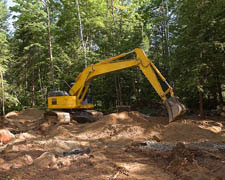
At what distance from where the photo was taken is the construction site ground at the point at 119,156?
14.1 feet

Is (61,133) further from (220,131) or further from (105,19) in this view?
(105,19)

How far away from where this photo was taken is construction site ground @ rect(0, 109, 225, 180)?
431cm

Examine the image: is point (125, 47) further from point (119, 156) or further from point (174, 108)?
point (119, 156)

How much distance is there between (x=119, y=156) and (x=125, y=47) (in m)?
11.7

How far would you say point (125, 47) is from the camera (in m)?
16.3

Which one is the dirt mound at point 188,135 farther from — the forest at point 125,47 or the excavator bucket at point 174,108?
the forest at point 125,47

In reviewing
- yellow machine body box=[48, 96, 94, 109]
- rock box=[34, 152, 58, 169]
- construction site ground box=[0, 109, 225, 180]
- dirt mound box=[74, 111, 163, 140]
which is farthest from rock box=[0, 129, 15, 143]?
rock box=[34, 152, 58, 169]

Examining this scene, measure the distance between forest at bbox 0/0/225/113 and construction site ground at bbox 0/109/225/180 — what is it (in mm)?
4046

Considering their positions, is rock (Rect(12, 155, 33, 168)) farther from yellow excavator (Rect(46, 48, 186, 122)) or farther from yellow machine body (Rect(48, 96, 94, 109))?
yellow machine body (Rect(48, 96, 94, 109))

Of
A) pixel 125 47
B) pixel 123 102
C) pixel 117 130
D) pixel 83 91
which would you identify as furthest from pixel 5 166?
pixel 123 102

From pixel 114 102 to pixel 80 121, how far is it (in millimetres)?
8727

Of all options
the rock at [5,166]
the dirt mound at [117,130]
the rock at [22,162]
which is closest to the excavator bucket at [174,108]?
the dirt mound at [117,130]

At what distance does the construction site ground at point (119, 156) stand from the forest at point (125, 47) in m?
4.05

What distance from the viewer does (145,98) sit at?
17.9 m
